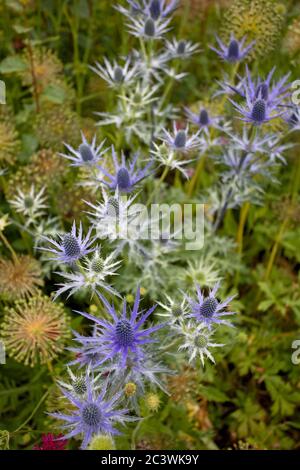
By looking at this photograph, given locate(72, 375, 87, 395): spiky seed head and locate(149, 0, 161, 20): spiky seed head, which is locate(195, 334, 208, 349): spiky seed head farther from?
locate(149, 0, 161, 20): spiky seed head

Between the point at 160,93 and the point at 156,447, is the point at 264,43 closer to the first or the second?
the point at 160,93

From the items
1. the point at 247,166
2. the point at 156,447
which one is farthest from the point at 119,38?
the point at 156,447

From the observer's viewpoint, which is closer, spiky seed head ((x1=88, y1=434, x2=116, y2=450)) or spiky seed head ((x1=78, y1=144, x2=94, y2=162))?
spiky seed head ((x1=88, y1=434, x2=116, y2=450))

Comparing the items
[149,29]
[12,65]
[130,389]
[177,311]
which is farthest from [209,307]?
[12,65]

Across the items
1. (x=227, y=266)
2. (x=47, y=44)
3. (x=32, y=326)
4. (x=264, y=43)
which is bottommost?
(x=32, y=326)

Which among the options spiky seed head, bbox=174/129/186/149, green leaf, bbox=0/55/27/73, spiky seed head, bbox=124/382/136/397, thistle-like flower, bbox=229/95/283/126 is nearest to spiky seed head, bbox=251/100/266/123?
thistle-like flower, bbox=229/95/283/126

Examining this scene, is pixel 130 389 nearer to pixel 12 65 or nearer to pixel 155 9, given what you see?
pixel 155 9

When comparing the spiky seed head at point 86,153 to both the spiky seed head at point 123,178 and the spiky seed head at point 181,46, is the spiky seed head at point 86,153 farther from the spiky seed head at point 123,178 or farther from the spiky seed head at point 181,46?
the spiky seed head at point 181,46
